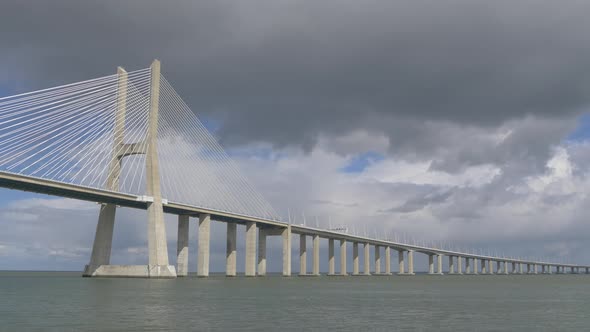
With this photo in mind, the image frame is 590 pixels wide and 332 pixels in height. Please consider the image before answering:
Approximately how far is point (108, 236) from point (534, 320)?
64.0 meters

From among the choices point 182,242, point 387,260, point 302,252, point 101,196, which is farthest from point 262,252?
point 387,260

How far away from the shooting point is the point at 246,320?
33500mm

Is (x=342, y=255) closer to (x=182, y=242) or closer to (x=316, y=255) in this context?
(x=316, y=255)

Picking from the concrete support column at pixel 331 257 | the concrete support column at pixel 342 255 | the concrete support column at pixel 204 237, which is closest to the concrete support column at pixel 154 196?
the concrete support column at pixel 204 237

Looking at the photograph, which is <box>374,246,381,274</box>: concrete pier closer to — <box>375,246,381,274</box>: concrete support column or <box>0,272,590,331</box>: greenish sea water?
<box>375,246,381,274</box>: concrete support column

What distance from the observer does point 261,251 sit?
124 metres

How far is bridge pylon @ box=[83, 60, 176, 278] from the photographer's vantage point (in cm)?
7788

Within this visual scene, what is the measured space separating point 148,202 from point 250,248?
36.7 metres

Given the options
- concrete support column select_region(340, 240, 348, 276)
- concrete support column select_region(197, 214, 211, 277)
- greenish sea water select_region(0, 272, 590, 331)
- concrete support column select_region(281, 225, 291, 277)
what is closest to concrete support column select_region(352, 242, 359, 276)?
concrete support column select_region(340, 240, 348, 276)

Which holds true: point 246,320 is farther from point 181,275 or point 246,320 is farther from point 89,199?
point 181,275

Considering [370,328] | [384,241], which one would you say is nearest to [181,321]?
[370,328]

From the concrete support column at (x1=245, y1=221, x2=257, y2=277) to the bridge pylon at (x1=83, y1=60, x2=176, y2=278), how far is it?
2870cm

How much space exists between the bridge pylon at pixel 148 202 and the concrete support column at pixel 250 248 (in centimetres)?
2870

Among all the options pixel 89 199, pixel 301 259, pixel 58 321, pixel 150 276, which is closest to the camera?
pixel 58 321
